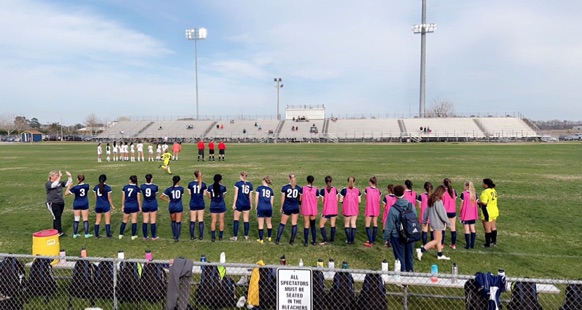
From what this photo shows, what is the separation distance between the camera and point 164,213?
1329cm

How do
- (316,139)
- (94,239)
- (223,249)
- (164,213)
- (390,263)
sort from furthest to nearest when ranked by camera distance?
(316,139), (164,213), (94,239), (223,249), (390,263)

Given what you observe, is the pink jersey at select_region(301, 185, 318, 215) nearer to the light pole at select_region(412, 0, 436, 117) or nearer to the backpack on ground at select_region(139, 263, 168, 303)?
the backpack on ground at select_region(139, 263, 168, 303)

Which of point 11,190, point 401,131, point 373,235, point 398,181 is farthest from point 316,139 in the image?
point 373,235

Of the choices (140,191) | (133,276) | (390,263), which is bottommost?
(390,263)

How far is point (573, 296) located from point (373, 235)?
4969 millimetres

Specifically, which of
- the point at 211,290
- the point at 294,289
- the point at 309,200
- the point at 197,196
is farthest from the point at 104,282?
the point at 309,200

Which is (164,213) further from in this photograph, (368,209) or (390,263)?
(390,263)

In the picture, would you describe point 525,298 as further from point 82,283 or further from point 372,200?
point 82,283

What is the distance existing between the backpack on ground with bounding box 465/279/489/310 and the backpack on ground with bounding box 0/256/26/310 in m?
6.78

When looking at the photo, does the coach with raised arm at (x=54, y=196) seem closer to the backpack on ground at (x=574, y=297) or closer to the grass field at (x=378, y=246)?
the grass field at (x=378, y=246)

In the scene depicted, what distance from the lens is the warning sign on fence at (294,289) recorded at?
4727 mm

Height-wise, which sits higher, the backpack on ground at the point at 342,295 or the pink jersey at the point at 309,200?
the pink jersey at the point at 309,200

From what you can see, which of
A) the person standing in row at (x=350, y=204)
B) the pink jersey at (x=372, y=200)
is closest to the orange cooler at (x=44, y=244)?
the person standing in row at (x=350, y=204)

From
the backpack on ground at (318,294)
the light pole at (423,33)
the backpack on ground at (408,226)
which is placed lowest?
the backpack on ground at (318,294)
